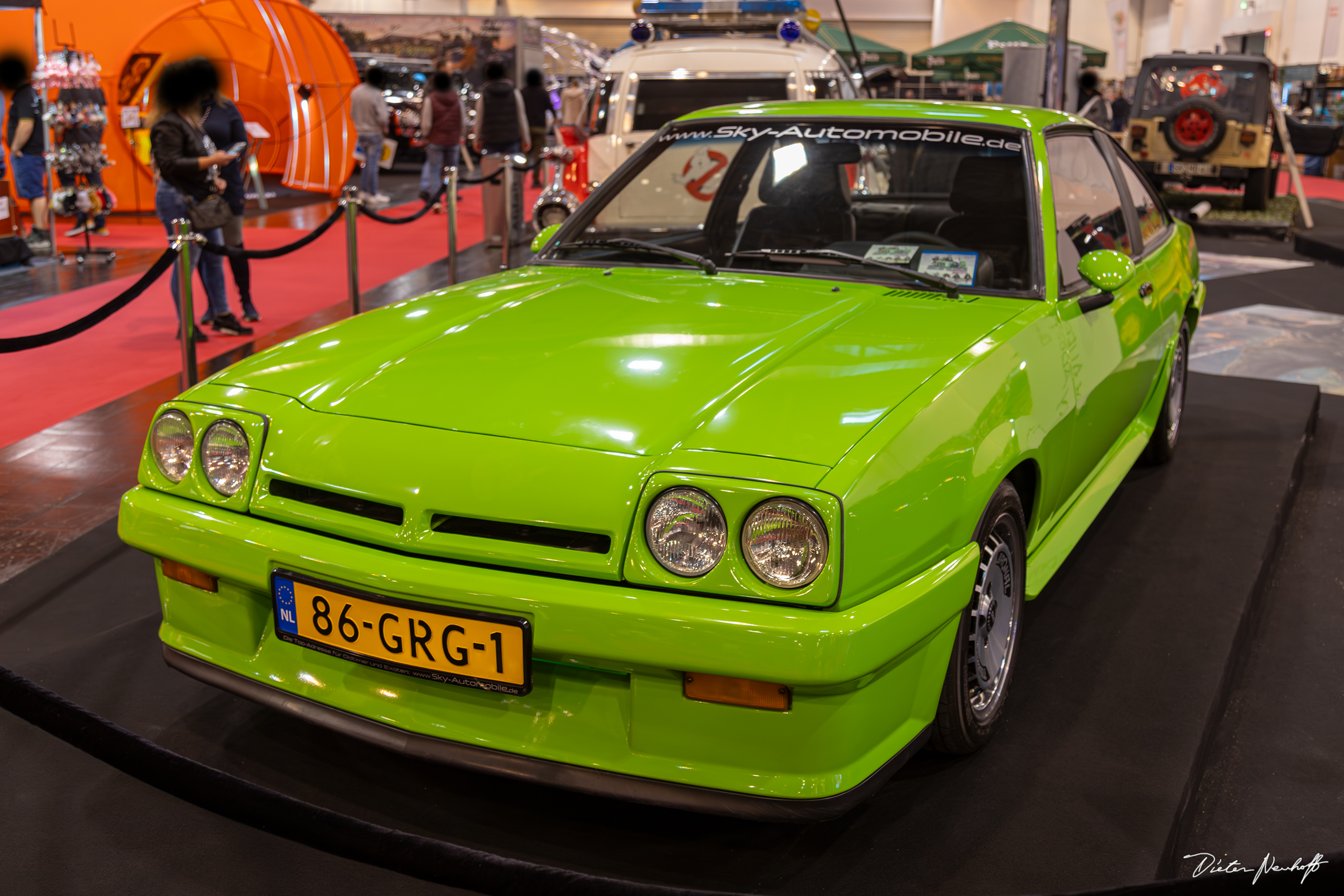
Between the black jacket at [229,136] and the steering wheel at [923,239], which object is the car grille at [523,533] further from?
the black jacket at [229,136]

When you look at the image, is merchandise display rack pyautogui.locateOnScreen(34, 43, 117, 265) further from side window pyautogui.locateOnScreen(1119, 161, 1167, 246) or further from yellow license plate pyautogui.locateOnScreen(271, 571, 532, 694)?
yellow license plate pyautogui.locateOnScreen(271, 571, 532, 694)

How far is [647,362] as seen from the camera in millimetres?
2336

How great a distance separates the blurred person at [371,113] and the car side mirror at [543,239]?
10195 millimetres

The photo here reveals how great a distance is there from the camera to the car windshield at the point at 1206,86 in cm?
1378

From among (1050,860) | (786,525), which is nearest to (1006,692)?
(1050,860)

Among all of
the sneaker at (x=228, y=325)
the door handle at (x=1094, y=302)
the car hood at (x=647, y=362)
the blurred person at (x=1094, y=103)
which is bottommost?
the sneaker at (x=228, y=325)

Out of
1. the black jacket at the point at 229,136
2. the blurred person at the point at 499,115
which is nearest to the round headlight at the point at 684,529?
the black jacket at the point at 229,136

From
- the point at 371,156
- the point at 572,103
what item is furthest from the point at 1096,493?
the point at 572,103

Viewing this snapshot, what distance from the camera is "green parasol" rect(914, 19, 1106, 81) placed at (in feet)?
73.8

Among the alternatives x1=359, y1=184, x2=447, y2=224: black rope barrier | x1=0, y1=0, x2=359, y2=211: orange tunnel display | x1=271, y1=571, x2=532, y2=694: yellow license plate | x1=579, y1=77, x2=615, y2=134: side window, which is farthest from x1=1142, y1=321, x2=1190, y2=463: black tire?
x1=0, y1=0, x2=359, y2=211: orange tunnel display

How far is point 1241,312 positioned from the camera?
7770 millimetres

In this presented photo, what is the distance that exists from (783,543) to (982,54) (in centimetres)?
2365

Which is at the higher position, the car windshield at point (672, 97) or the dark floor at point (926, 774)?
the car windshield at point (672, 97)

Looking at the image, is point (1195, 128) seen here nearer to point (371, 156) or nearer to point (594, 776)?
point (371, 156)
